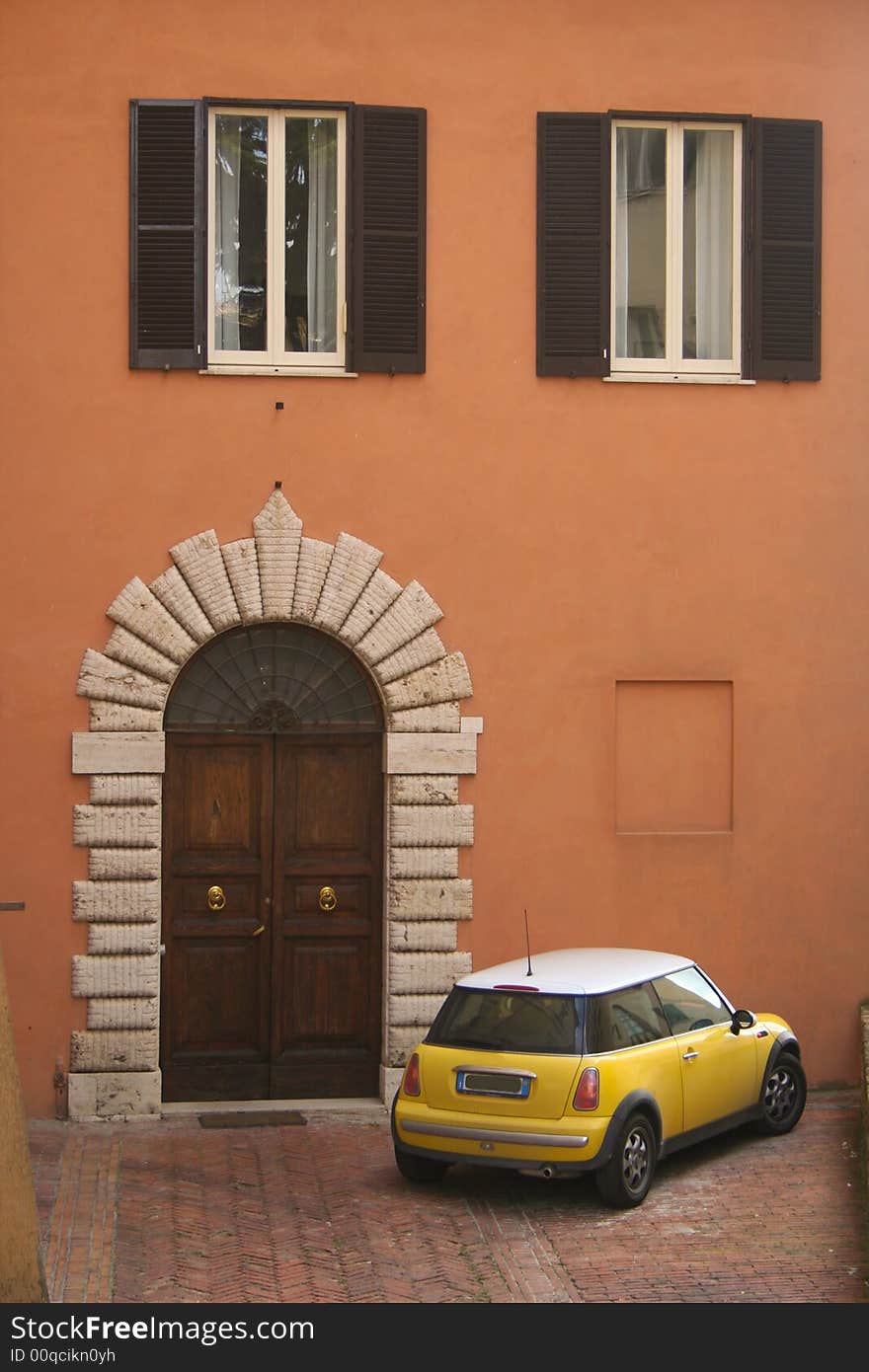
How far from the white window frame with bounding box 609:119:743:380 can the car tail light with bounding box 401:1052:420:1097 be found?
220 inches

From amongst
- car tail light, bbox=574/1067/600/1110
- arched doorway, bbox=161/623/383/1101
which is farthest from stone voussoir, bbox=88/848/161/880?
car tail light, bbox=574/1067/600/1110

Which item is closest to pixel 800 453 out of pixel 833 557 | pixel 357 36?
pixel 833 557

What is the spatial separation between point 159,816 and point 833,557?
540cm

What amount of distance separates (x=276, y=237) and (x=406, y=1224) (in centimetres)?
710

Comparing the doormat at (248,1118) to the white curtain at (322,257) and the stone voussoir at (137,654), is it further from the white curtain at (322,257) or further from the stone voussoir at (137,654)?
the white curtain at (322,257)

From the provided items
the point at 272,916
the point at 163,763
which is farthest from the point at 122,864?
the point at 272,916

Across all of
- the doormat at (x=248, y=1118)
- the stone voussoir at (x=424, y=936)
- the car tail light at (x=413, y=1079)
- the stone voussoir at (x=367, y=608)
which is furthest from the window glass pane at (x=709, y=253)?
the doormat at (x=248, y=1118)

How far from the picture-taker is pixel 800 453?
1377 cm

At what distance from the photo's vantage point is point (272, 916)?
13.2 metres

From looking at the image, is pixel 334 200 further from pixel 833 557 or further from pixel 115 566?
pixel 833 557

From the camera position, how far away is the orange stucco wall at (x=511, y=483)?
12.9m

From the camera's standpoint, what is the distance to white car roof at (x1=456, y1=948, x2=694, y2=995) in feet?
35.1

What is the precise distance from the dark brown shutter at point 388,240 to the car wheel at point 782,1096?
5547 millimetres

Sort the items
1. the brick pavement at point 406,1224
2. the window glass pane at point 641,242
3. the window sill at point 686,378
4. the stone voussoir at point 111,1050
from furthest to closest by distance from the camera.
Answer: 1. the window glass pane at point 641,242
2. the window sill at point 686,378
3. the stone voussoir at point 111,1050
4. the brick pavement at point 406,1224
